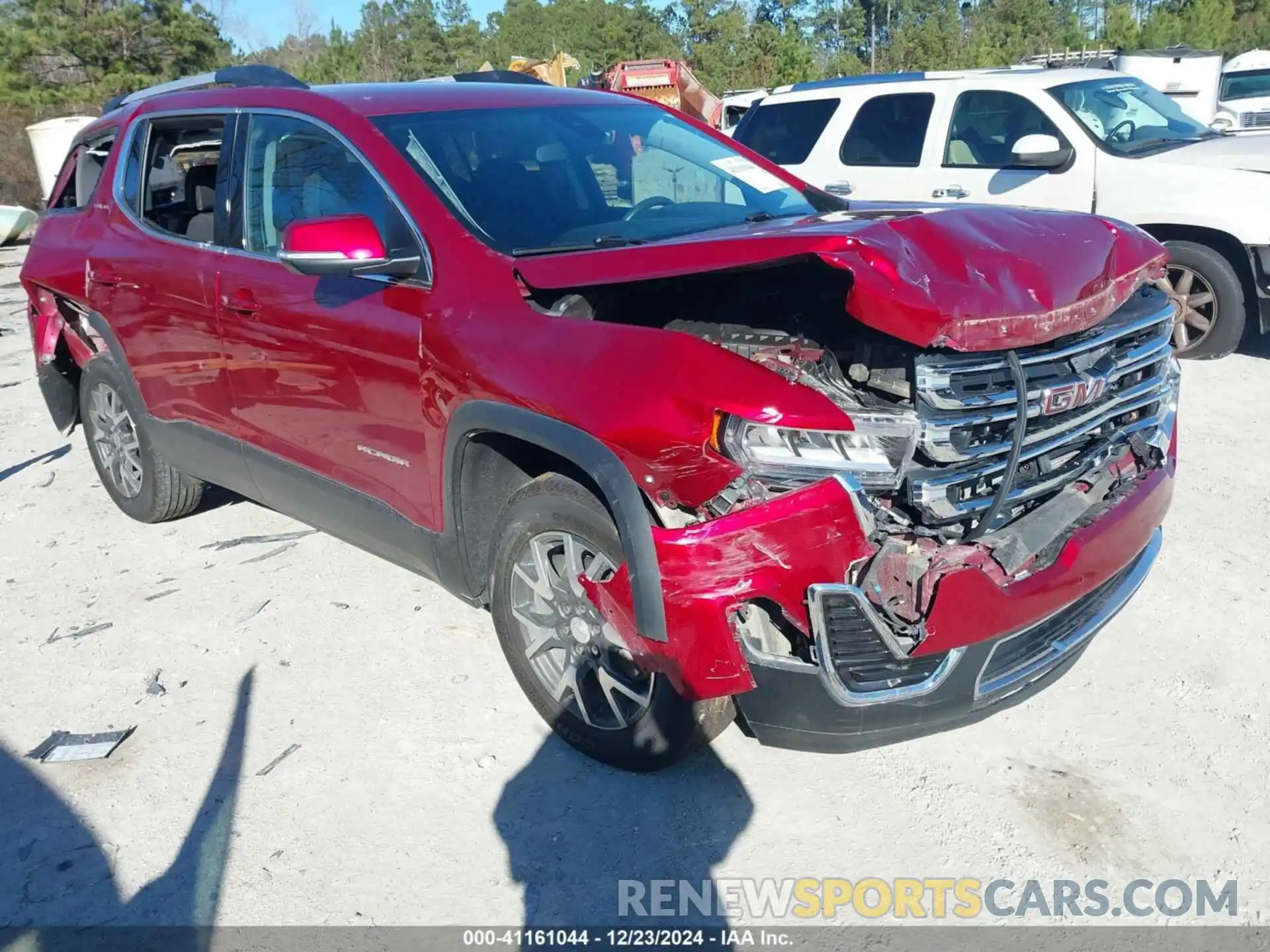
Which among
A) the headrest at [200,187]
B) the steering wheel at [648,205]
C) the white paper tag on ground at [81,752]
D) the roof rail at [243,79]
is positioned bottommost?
the white paper tag on ground at [81,752]

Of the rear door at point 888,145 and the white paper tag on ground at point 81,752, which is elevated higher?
the rear door at point 888,145

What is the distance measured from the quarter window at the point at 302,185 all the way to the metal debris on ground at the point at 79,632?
1.65 m

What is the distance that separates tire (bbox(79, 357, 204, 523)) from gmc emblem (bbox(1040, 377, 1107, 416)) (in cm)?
387

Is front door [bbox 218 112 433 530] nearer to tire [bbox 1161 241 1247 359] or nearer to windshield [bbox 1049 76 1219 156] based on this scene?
tire [bbox 1161 241 1247 359]

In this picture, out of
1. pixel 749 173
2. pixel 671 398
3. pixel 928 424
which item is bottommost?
pixel 928 424

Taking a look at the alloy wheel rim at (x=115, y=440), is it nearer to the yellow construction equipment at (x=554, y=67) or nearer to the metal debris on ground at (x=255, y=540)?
the metal debris on ground at (x=255, y=540)

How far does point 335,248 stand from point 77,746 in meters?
1.84

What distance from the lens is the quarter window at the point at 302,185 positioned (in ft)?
11.4

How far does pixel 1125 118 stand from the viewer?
755 centimetres

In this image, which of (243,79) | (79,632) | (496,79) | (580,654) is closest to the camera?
(580,654)

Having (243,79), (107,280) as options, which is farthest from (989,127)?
(107,280)

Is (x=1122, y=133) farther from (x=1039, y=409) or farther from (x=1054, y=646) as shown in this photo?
(x=1054, y=646)

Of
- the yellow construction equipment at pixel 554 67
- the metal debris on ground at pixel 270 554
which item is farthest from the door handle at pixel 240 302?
the yellow construction equipment at pixel 554 67

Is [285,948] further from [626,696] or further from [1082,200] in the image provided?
[1082,200]
